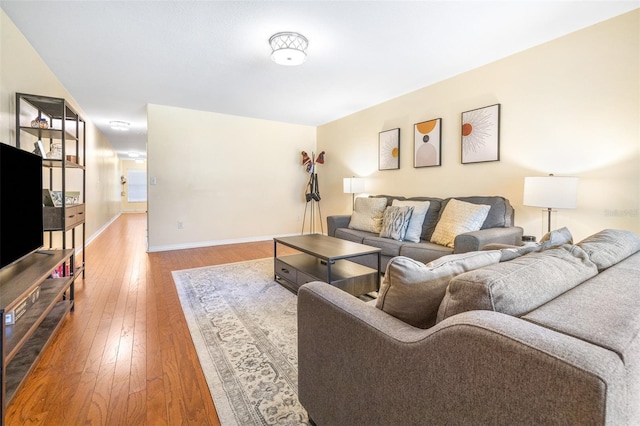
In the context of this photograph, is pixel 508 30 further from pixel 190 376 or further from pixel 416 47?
pixel 190 376

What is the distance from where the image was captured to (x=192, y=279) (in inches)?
130

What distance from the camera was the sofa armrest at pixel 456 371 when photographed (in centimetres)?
50

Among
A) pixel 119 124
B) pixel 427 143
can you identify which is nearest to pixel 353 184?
pixel 427 143

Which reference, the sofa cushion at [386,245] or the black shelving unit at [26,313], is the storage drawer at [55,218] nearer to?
the black shelving unit at [26,313]

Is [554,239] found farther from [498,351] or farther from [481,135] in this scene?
[481,135]

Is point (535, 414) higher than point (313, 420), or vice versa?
point (535, 414)

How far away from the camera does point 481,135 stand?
3357mm

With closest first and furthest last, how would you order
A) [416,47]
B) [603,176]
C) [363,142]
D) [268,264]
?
[603,176] → [416,47] → [268,264] → [363,142]

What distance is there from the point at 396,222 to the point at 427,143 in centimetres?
126

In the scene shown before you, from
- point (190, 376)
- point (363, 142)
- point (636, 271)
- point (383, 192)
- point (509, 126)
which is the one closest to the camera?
point (636, 271)

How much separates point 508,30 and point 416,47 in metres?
0.76

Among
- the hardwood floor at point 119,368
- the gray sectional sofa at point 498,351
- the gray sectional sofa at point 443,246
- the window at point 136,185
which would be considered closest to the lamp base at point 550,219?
the gray sectional sofa at point 443,246

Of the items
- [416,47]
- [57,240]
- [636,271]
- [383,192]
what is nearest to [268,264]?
[383,192]

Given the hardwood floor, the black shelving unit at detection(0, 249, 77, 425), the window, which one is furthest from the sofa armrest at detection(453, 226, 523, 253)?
the window
